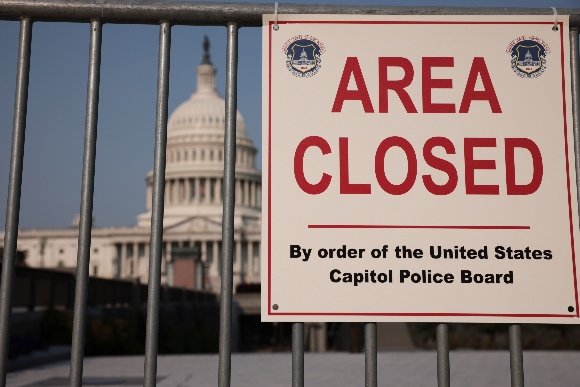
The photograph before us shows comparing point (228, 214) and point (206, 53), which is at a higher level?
point (206, 53)

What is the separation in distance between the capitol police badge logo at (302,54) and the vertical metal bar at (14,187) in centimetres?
106

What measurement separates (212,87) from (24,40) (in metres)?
122

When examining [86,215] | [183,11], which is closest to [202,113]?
[183,11]

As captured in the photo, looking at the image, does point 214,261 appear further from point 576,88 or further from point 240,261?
point 576,88

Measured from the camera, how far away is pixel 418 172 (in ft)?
9.13

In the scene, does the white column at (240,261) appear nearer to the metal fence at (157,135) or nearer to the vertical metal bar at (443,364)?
the metal fence at (157,135)

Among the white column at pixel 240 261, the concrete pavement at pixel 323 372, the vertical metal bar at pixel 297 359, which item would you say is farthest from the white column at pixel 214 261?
the vertical metal bar at pixel 297 359

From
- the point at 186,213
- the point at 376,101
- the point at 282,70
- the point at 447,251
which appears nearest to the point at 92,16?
the point at 282,70

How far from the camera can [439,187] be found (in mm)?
2777

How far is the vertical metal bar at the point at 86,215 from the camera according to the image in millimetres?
2734

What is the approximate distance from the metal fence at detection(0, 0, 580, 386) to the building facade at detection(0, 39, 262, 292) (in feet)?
306

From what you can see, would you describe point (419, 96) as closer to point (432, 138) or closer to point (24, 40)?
point (432, 138)

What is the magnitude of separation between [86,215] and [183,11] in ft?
2.94

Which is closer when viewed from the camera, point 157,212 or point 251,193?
point 157,212
